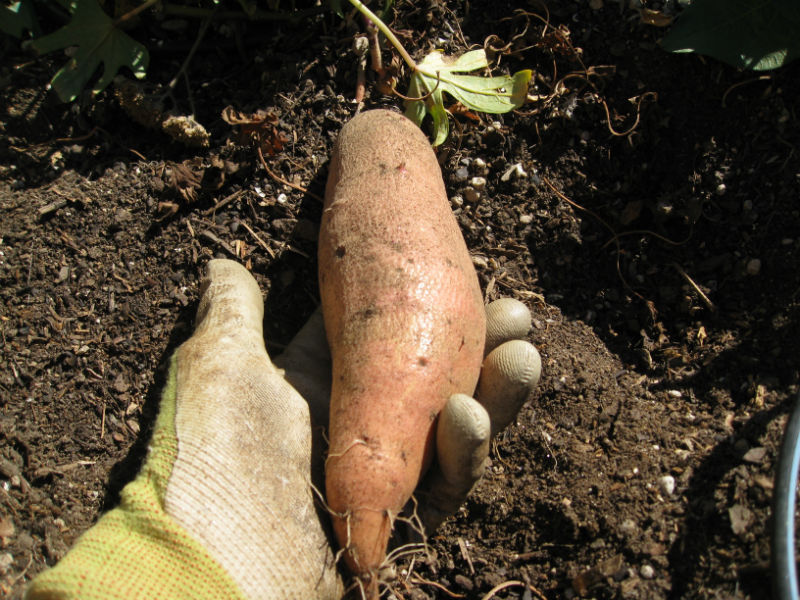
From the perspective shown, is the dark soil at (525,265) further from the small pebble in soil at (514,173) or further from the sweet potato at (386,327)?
the sweet potato at (386,327)

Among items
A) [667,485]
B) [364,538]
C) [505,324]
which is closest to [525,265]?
[505,324]

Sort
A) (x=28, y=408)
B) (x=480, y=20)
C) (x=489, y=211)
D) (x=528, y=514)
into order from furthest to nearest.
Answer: (x=480, y=20), (x=489, y=211), (x=28, y=408), (x=528, y=514)

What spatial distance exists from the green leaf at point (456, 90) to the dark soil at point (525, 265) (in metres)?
0.18

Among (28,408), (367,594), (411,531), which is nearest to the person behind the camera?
(367,594)

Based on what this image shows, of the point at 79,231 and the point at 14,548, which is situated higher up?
the point at 79,231

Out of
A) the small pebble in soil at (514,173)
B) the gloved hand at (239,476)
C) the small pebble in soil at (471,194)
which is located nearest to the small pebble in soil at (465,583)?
the gloved hand at (239,476)

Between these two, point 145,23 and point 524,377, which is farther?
point 145,23

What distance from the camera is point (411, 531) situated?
5.73ft

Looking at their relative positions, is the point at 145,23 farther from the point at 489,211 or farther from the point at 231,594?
the point at 231,594

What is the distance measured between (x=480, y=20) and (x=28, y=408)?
2261 mm

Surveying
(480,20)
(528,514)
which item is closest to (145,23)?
(480,20)

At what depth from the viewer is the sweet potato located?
1.55 metres

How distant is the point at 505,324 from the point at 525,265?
17.4 inches

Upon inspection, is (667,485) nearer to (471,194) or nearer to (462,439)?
(462,439)
